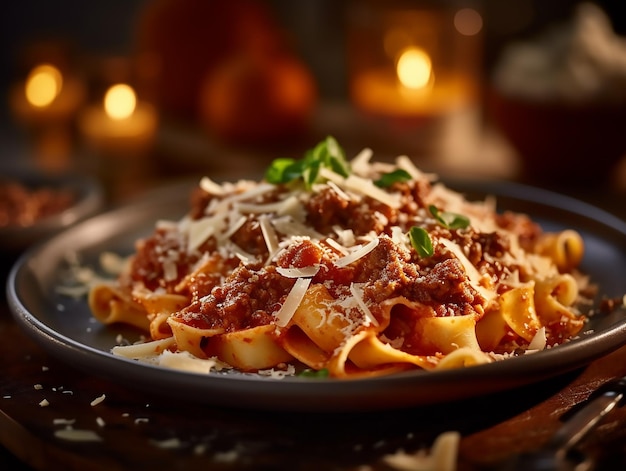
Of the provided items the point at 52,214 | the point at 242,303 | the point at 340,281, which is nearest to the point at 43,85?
the point at 52,214

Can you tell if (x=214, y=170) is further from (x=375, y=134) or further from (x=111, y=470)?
(x=111, y=470)

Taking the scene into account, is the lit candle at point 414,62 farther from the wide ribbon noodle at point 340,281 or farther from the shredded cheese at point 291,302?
the shredded cheese at point 291,302

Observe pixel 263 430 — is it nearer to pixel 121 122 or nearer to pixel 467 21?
pixel 121 122

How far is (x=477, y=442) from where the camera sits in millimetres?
2705

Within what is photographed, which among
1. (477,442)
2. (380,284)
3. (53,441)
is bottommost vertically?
(53,441)

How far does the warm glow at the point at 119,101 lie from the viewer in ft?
22.7

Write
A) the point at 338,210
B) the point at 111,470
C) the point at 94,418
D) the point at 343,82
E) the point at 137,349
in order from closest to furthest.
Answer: the point at 111,470, the point at 94,418, the point at 137,349, the point at 338,210, the point at 343,82

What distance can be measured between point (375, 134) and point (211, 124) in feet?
4.27

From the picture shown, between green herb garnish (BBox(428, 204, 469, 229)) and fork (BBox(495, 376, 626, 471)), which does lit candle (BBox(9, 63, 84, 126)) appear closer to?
green herb garnish (BBox(428, 204, 469, 229))

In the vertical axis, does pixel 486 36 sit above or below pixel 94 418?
above

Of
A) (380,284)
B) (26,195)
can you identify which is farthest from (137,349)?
(26,195)

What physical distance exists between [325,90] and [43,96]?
2589 mm

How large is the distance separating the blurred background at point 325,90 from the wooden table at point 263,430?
2339mm

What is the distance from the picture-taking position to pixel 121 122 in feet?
22.6
